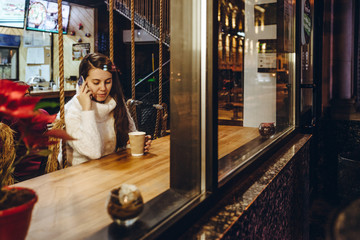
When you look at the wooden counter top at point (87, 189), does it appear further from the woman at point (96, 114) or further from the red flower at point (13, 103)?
the red flower at point (13, 103)

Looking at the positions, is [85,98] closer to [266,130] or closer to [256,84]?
[266,130]

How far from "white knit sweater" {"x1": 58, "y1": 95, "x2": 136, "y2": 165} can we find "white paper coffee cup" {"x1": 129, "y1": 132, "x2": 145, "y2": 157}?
0.33 meters

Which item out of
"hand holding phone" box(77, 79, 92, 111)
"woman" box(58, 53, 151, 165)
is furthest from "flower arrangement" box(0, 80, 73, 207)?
"hand holding phone" box(77, 79, 92, 111)

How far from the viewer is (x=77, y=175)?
1.52m

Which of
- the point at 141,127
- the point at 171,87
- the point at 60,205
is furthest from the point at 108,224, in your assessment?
the point at 141,127

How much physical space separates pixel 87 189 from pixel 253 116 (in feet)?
6.87

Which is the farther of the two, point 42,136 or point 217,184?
point 217,184

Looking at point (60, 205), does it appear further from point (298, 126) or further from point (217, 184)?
point (298, 126)

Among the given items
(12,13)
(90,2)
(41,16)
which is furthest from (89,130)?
(90,2)

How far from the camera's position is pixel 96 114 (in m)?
2.35

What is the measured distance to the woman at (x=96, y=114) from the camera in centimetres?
217

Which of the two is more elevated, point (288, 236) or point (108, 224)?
point (108, 224)

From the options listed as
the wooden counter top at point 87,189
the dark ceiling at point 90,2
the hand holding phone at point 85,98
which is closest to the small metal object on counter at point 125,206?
the wooden counter top at point 87,189

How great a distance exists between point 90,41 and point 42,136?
30.8ft
